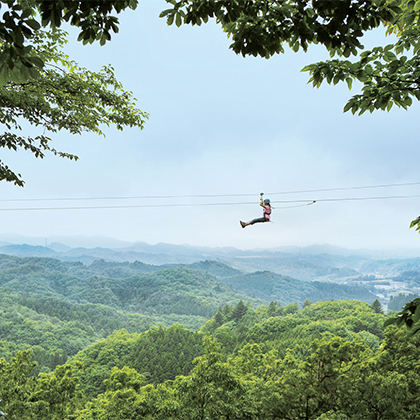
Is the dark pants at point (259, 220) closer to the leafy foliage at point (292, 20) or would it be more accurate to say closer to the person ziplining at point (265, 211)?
the person ziplining at point (265, 211)

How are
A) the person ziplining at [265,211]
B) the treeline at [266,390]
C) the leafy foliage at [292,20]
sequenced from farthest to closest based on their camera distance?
the treeline at [266,390] < the person ziplining at [265,211] < the leafy foliage at [292,20]

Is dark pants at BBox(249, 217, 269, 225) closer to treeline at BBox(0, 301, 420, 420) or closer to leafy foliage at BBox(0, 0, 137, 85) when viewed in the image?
leafy foliage at BBox(0, 0, 137, 85)

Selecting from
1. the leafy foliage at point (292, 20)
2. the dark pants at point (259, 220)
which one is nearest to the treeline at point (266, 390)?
the dark pants at point (259, 220)

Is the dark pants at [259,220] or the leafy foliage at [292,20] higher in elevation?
the leafy foliage at [292,20]

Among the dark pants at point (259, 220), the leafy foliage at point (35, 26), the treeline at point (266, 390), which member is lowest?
the treeline at point (266, 390)

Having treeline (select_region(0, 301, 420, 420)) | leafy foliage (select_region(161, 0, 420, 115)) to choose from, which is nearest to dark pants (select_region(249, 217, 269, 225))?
leafy foliage (select_region(161, 0, 420, 115))

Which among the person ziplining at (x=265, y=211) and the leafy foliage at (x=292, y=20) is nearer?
the leafy foliage at (x=292, y=20)

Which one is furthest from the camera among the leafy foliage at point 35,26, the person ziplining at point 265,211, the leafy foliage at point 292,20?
the person ziplining at point 265,211

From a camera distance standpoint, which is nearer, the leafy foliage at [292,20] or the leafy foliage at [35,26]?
the leafy foliage at [35,26]

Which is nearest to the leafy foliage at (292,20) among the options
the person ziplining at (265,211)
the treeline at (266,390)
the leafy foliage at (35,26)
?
the leafy foliage at (35,26)

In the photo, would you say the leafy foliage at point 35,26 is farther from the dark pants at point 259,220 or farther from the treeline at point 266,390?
the treeline at point 266,390

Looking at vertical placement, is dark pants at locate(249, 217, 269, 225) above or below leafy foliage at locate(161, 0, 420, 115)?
below

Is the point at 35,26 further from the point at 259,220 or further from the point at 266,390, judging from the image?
the point at 266,390

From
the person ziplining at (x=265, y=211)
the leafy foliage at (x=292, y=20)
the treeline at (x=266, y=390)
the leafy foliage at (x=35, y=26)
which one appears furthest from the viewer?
the treeline at (x=266, y=390)
